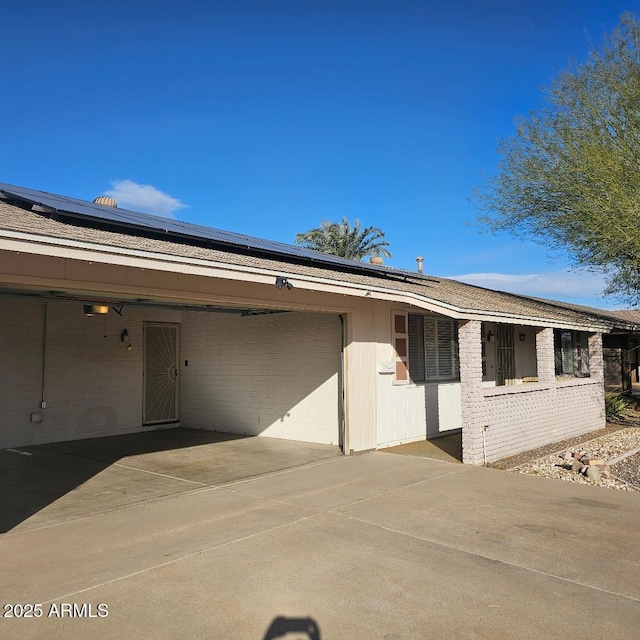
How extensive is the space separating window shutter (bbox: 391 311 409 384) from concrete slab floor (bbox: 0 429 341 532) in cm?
197

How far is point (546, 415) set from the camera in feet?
33.9

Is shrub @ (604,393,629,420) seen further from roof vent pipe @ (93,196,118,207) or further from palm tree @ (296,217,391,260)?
palm tree @ (296,217,391,260)

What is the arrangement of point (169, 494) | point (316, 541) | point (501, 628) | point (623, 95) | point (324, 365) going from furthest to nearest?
point (623, 95) → point (324, 365) → point (169, 494) → point (316, 541) → point (501, 628)

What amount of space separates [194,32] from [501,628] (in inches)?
449

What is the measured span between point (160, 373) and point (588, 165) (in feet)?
35.6

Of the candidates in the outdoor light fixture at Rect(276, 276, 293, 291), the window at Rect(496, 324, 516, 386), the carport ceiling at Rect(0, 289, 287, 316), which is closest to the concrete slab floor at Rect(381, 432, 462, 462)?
the window at Rect(496, 324, 516, 386)

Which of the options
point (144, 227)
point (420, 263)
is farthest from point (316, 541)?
→ point (420, 263)

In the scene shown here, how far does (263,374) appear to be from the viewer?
1145 centimetres

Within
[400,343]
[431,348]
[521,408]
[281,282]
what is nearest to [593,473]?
[521,408]

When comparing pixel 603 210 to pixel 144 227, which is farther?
pixel 603 210

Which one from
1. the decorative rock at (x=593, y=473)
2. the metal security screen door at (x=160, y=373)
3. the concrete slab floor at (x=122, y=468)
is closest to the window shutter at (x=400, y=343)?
the concrete slab floor at (x=122, y=468)

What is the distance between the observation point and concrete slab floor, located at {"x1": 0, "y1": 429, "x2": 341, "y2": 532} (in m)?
6.35

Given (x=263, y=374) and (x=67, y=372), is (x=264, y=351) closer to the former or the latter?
(x=263, y=374)

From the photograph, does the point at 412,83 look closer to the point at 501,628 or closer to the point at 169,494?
the point at 169,494
